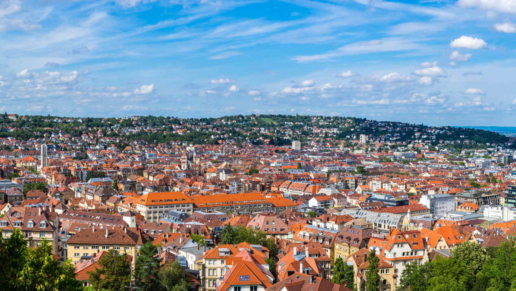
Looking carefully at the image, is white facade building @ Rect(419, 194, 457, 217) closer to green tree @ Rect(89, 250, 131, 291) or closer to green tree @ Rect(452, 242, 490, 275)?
green tree @ Rect(452, 242, 490, 275)

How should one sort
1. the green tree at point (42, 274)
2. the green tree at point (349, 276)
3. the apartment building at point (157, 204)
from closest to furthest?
1. the green tree at point (42, 274)
2. the green tree at point (349, 276)
3. the apartment building at point (157, 204)

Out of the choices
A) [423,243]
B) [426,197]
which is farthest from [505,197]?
[423,243]

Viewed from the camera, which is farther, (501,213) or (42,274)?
(501,213)

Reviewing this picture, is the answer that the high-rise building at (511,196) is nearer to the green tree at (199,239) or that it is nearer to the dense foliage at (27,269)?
the green tree at (199,239)

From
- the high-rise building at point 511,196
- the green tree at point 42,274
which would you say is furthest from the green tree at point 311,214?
the green tree at point 42,274

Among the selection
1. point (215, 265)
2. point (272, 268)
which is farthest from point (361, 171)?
point (215, 265)

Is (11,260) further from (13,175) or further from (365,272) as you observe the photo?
(13,175)

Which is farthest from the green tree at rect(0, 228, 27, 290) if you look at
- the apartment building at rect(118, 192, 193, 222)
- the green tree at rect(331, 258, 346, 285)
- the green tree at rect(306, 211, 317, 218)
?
the green tree at rect(306, 211, 317, 218)
